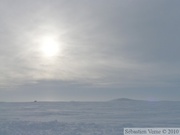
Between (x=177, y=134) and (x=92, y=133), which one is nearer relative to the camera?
(x=177, y=134)

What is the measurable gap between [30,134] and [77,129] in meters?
4.42

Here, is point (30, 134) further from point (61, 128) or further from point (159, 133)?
point (159, 133)

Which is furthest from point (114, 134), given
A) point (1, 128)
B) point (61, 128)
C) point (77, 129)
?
point (1, 128)

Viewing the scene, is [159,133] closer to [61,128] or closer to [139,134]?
[139,134]

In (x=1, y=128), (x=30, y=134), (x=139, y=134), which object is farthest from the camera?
(x=1, y=128)

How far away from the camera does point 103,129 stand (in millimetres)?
A: 25844

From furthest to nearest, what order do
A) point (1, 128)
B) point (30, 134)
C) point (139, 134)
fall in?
point (1, 128) → point (30, 134) → point (139, 134)

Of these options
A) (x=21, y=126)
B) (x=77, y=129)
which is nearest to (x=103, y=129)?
(x=77, y=129)

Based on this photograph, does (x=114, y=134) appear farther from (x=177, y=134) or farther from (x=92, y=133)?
(x=177, y=134)

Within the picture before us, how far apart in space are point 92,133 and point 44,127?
5.44 metres

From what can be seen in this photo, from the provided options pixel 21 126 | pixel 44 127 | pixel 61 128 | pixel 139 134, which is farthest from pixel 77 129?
pixel 139 134

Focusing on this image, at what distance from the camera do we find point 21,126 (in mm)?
27062

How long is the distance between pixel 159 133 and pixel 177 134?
133 cm

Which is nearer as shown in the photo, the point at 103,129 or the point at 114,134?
the point at 114,134
